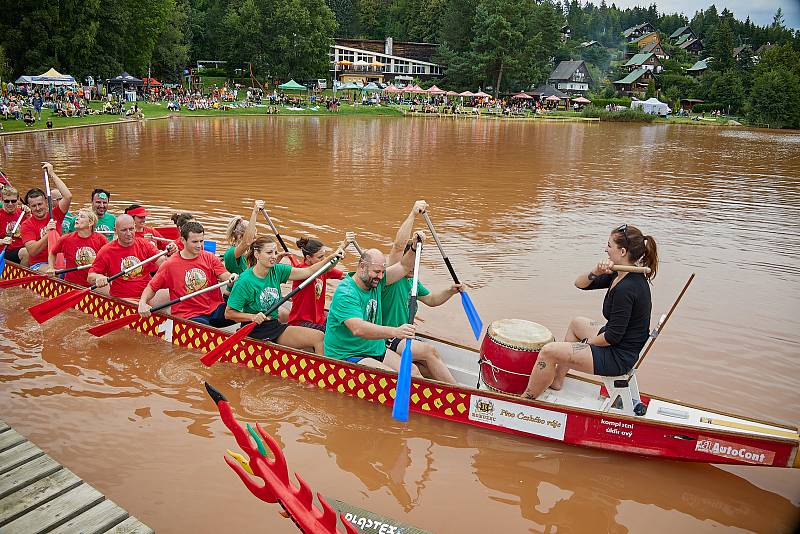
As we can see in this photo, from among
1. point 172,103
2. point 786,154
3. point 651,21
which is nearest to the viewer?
point 786,154

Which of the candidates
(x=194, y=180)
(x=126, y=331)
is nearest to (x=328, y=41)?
(x=194, y=180)

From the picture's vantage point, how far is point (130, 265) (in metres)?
8.04

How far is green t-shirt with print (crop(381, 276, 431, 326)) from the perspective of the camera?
6.57 meters

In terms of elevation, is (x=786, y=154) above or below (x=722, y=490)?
above

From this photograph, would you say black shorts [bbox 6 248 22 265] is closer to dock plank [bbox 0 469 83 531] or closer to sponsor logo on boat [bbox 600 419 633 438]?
dock plank [bbox 0 469 83 531]

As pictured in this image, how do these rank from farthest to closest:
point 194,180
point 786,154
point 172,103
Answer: point 172,103
point 786,154
point 194,180

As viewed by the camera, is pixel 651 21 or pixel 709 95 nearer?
pixel 709 95

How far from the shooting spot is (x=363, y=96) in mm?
62625

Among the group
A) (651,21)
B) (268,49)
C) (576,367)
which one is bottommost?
(576,367)

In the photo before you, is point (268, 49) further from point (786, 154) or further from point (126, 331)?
point (126, 331)

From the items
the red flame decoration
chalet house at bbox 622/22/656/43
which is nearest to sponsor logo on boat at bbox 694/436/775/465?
the red flame decoration

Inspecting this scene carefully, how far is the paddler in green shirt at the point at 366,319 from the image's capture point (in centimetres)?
576

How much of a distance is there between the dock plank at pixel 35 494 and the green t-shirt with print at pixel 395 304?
3.36 metres

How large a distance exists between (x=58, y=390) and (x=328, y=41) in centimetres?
6970
